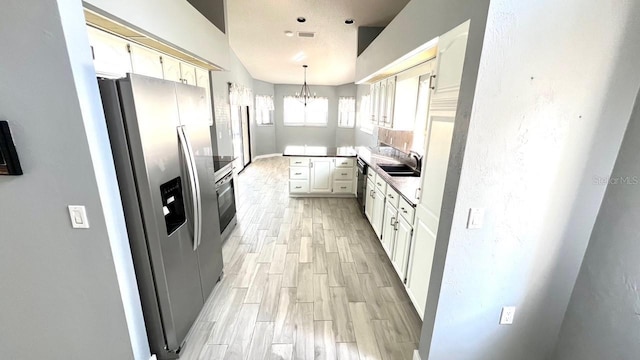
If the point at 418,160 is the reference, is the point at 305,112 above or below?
above

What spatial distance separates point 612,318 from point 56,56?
287 centimetres

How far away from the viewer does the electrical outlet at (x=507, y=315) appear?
58.6 inches

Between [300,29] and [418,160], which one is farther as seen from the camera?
[300,29]

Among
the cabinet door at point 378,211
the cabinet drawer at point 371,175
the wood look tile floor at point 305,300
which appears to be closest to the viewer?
the wood look tile floor at point 305,300

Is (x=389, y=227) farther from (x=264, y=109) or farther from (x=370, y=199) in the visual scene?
(x=264, y=109)

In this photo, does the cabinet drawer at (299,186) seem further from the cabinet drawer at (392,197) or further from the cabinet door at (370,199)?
the cabinet drawer at (392,197)

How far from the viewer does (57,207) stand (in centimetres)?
122

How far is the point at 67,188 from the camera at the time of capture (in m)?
1.20

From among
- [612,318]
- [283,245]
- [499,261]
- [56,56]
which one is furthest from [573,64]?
[283,245]

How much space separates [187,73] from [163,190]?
1.87 meters

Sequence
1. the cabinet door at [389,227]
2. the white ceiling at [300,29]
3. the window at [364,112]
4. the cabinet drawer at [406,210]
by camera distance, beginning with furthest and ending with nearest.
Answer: the window at [364,112] < the white ceiling at [300,29] < the cabinet door at [389,227] < the cabinet drawer at [406,210]

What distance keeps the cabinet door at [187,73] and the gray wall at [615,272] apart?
3.40 m

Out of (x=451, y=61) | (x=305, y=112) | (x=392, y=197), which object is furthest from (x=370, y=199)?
(x=305, y=112)

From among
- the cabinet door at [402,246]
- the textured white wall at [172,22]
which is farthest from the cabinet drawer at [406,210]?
the textured white wall at [172,22]
